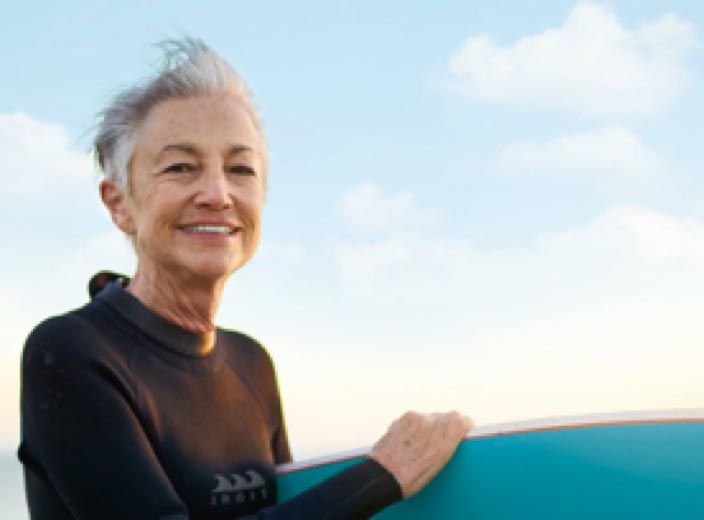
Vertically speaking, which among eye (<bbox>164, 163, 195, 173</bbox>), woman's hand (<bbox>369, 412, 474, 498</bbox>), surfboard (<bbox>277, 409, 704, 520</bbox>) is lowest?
surfboard (<bbox>277, 409, 704, 520</bbox>)

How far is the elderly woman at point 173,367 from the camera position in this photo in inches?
63.2

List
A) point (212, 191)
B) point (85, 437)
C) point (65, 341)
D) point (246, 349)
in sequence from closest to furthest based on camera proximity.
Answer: point (85, 437), point (65, 341), point (212, 191), point (246, 349)

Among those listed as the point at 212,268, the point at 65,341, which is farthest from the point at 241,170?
the point at 65,341

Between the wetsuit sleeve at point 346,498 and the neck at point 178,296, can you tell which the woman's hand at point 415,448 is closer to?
the wetsuit sleeve at point 346,498

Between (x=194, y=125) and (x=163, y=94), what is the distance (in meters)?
0.14

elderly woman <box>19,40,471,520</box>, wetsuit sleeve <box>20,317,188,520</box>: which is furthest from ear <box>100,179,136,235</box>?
wetsuit sleeve <box>20,317,188,520</box>

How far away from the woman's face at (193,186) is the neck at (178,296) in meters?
0.03

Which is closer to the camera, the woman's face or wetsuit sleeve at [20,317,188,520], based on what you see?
wetsuit sleeve at [20,317,188,520]

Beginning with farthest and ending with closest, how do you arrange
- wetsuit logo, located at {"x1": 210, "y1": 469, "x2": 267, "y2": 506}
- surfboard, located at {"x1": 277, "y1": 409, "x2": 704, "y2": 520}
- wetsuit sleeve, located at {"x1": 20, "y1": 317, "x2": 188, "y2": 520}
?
1. wetsuit logo, located at {"x1": 210, "y1": 469, "x2": 267, "y2": 506}
2. surfboard, located at {"x1": 277, "y1": 409, "x2": 704, "y2": 520}
3. wetsuit sleeve, located at {"x1": 20, "y1": 317, "x2": 188, "y2": 520}

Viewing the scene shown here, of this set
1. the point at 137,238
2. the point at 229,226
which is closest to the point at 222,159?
the point at 229,226

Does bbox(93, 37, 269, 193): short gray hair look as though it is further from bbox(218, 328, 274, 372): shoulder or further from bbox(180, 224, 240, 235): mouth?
bbox(218, 328, 274, 372): shoulder

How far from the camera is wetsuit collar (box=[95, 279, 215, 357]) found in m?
1.95

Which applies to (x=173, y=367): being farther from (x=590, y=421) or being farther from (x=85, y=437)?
(x=590, y=421)

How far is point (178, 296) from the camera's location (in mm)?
1992
